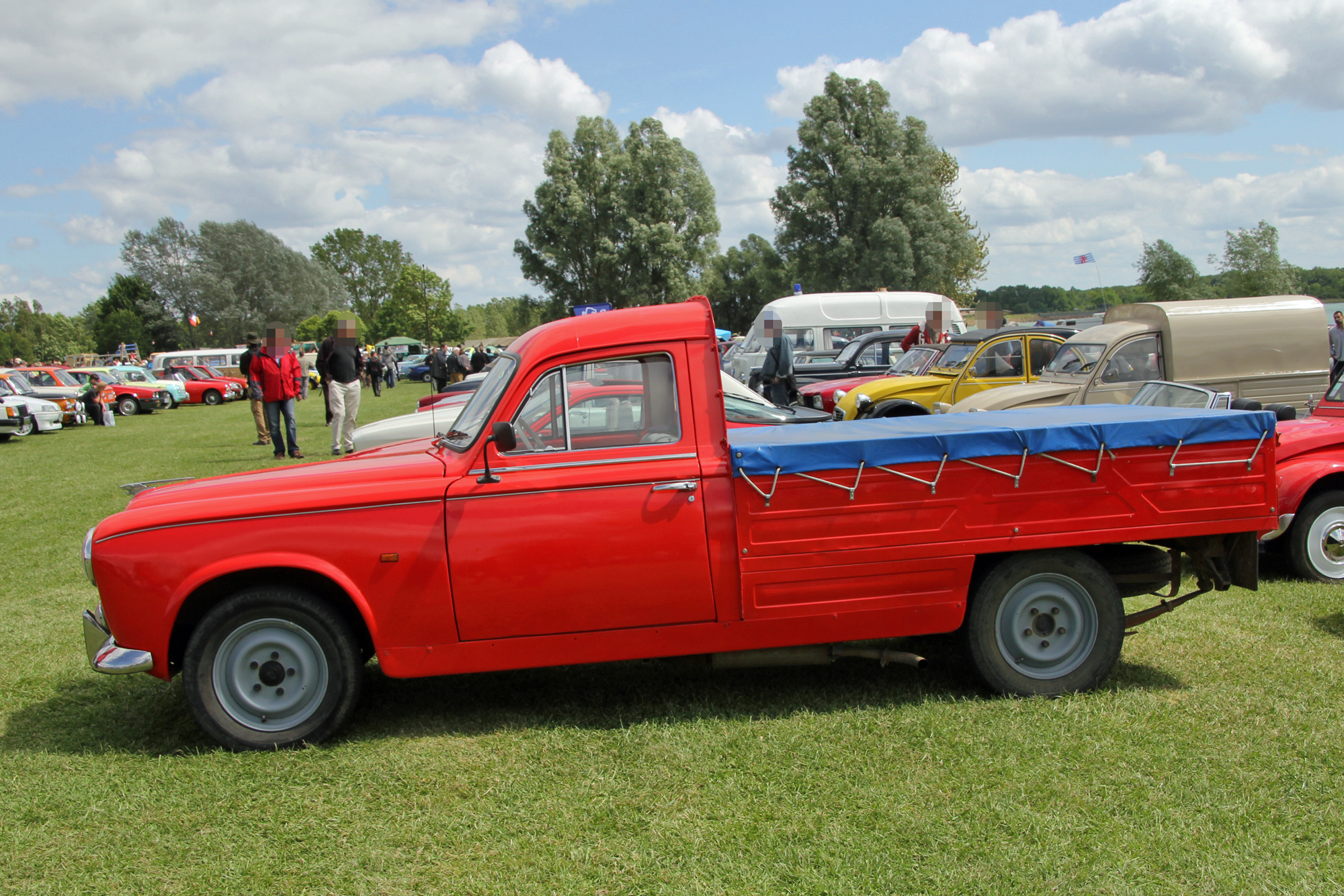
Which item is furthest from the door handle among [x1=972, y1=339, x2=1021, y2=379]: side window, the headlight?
[x1=972, y1=339, x2=1021, y2=379]: side window

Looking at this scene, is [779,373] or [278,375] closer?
[779,373]

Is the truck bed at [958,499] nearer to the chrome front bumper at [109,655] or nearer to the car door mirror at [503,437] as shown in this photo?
the car door mirror at [503,437]

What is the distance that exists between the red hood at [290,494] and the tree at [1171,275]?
71.1 metres

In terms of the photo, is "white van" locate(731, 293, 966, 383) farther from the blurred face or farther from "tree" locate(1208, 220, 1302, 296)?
"tree" locate(1208, 220, 1302, 296)

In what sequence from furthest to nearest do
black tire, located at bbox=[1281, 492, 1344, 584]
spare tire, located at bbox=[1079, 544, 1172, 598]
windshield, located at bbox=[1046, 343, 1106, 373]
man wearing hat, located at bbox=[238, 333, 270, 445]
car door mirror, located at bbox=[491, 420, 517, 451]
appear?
man wearing hat, located at bbox=[238, 333, 270, 445], windshield, located at bbox=[1046, 343, 1106, 373], black tire, located at bbox=[1281, 492, 1344, 584], spare tire, located at bbox=[1079, 544, 1172, 598], car door mirror, located at bbox=[491, 420, 517, 451]

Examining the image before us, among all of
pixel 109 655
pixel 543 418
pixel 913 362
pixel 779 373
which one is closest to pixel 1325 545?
pixel 543 418

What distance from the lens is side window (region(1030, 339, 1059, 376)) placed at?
499 inches

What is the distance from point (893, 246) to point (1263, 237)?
3136 cm

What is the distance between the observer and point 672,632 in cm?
428

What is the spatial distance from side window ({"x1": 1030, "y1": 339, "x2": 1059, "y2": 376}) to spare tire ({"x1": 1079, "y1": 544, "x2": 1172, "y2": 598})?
27.3 feet

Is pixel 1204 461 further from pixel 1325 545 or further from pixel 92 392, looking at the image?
pixel 92 392

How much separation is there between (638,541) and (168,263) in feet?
309

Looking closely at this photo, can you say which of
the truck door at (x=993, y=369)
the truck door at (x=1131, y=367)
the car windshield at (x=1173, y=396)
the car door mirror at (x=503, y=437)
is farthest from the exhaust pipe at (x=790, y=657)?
the truck door at (x=993, y=369)

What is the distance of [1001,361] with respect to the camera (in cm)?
1281
